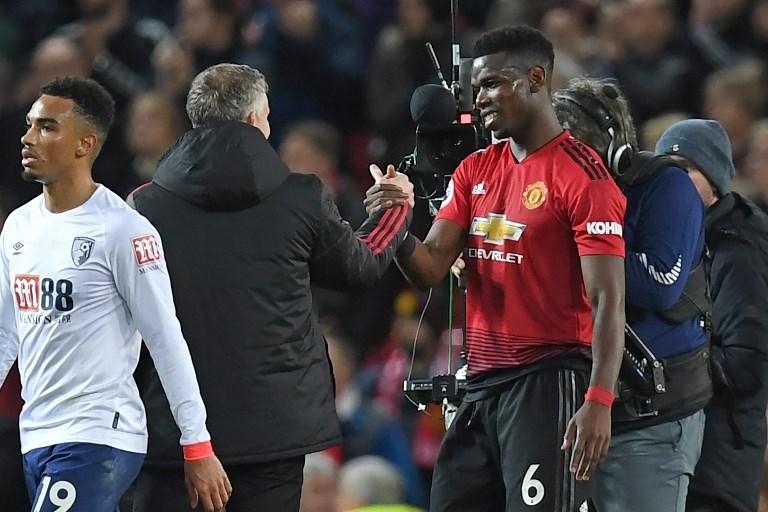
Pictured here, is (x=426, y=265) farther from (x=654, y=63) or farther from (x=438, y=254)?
(x=654, y=63)

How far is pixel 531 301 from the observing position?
4305mm

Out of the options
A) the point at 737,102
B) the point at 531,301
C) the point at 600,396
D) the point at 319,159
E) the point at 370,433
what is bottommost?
the point at 370,433

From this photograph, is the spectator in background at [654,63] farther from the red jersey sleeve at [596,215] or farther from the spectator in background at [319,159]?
the red jersey sleeve at [596,215]

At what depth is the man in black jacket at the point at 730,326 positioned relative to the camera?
4930 millimetres

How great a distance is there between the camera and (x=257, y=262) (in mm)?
4250

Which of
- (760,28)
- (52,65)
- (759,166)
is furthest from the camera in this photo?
(52,65)

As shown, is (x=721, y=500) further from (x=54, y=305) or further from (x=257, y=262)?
(x=54, y=305)

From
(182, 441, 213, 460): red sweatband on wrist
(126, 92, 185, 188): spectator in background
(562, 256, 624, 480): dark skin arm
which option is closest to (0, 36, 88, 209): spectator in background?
(126, 92, 185, 188): spectator in background

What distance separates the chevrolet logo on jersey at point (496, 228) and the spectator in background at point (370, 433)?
9.04 ft

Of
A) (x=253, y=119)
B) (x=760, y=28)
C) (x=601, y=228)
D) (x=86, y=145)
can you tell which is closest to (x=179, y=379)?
(x=86, y=145)

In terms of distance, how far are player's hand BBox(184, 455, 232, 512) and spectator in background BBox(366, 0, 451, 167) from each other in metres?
4.24

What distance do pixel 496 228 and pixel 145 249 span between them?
0.98 metres

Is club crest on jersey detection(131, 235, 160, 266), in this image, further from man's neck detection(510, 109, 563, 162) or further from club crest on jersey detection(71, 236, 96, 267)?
man's neck detection(510, 109, 563, 162)

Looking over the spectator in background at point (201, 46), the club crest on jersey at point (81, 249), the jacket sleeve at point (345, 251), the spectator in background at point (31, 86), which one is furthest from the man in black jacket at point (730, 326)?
the spectator in background at point (31, 86)
